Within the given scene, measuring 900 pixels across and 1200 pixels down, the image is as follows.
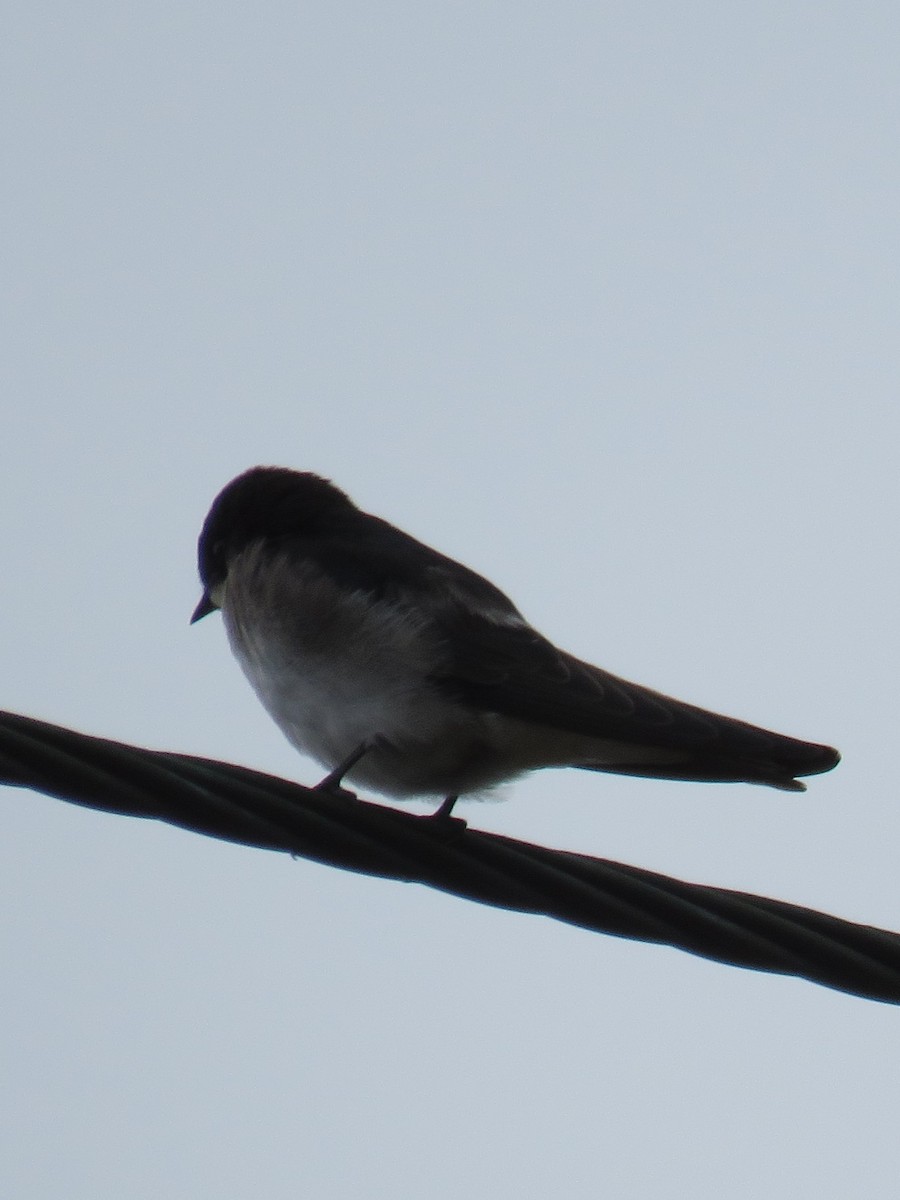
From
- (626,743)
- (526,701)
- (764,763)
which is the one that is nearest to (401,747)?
(526,701)

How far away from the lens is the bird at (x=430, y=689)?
385 cm

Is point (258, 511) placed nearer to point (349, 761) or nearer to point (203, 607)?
point (203, 607)

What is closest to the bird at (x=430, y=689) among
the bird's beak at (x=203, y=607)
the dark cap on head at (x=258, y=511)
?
the dark cap on head at (x=258, y=511)

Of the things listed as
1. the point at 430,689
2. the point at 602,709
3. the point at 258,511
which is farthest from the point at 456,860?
the point at 258,511

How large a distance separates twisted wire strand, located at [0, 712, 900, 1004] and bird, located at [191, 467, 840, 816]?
3.37 ft

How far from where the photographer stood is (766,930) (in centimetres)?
254

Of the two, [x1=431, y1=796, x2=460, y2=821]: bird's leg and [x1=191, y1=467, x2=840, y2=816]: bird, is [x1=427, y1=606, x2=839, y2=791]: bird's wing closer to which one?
[x1=191, y1=467, x2=840, y2=816]: bird

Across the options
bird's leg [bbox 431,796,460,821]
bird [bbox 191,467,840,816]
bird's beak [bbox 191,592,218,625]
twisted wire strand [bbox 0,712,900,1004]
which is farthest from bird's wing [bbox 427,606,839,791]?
bird's beak [bbox 191,592,218,625]

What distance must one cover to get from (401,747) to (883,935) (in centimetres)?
183

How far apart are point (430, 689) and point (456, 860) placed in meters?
1.50

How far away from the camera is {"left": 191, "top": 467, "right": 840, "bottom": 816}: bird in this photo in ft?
12.6

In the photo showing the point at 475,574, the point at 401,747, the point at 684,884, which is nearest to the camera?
the point at 684,884

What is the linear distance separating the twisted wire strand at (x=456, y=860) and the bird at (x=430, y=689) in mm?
1027

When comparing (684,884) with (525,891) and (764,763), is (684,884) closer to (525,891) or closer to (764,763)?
(525,891)
